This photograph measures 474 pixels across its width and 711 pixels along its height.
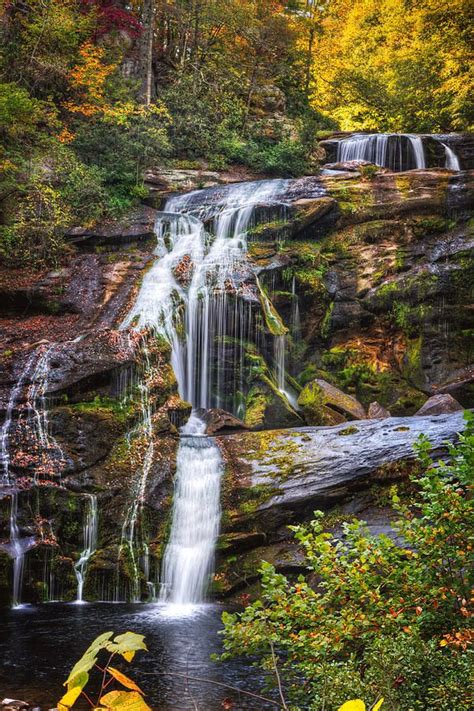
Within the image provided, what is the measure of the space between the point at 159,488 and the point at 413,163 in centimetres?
1579

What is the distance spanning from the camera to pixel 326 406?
12.6 m

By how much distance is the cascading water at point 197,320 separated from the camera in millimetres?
9078

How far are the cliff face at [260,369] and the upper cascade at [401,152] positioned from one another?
3.10 meters

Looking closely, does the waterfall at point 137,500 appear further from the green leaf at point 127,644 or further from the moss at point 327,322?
the green leaf at point 127,644

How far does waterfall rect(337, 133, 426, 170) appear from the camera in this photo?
2031 cm

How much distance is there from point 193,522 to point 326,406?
175 inches

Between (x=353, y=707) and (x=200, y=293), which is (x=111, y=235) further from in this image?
(x=353, y=707)

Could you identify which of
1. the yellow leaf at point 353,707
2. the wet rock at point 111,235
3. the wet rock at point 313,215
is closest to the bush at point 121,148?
the wet rock at point 111,235

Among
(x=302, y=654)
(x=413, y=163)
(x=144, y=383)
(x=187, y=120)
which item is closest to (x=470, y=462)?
(x=302, y=654)

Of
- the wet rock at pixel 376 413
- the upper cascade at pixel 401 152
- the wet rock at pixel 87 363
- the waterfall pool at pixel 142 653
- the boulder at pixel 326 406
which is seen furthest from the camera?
the upper cascade at pixel 401 152

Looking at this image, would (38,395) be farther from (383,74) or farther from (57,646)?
(383,74)

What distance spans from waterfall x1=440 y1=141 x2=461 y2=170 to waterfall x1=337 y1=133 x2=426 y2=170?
823 mm

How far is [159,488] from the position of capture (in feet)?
31.5

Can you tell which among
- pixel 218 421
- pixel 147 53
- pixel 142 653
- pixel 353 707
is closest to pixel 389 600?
pixel 353 707
